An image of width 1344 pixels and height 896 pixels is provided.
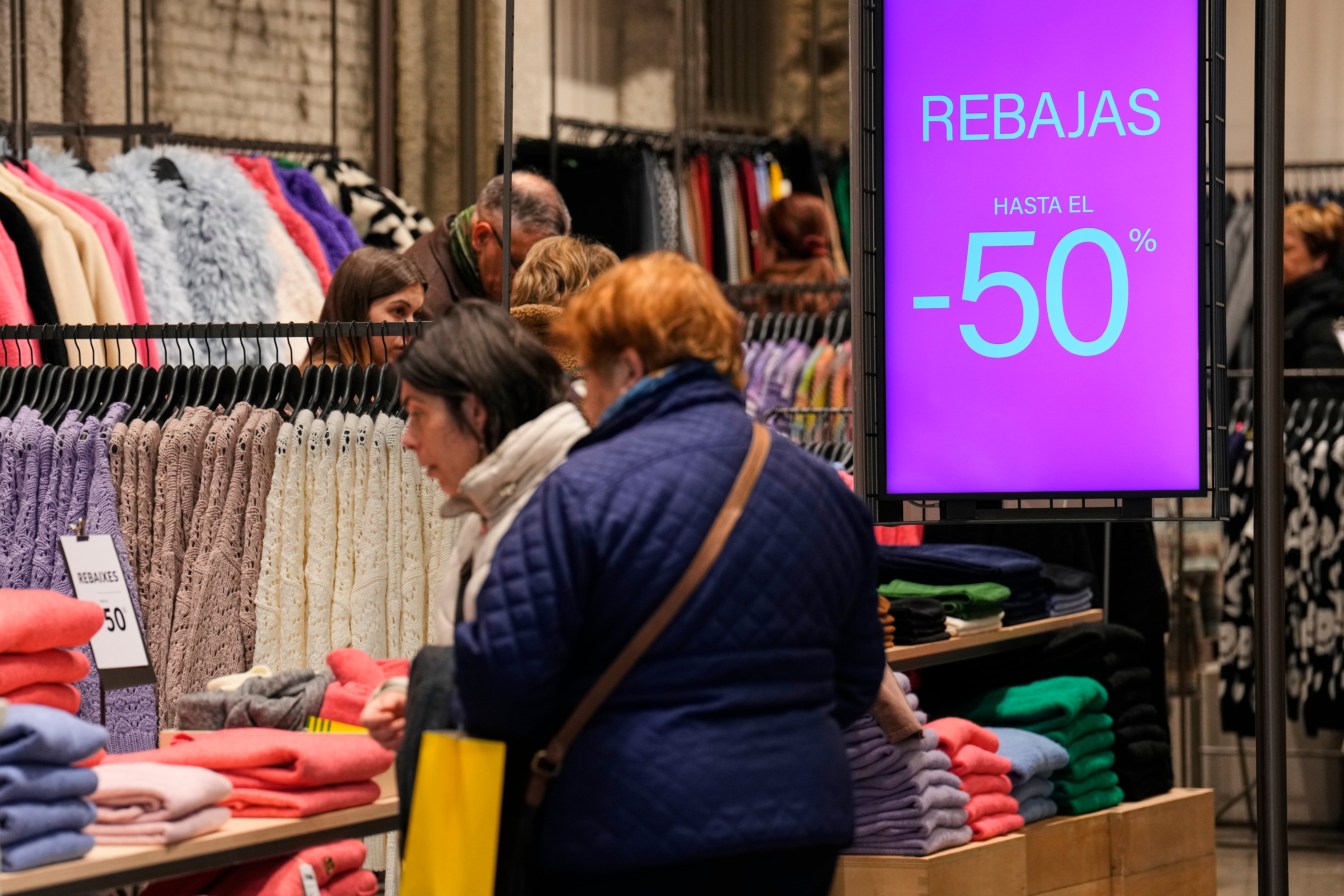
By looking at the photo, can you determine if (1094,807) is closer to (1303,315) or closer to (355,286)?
(355,286)

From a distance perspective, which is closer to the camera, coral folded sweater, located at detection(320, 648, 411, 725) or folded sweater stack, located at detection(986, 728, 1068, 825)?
coral folded sweater, located at detection(320, 648, 411, 725)

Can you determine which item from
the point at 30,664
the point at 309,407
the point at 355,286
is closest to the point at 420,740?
the point at 30,664

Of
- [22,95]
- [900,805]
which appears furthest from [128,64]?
[900,805]

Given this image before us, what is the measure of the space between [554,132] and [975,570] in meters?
5.37

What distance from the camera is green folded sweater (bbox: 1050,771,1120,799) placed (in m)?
4.44

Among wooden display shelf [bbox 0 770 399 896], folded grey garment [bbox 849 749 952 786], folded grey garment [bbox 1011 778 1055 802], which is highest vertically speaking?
wooden display shelf [bbox 0 770 399 896]

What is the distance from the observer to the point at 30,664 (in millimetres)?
2875

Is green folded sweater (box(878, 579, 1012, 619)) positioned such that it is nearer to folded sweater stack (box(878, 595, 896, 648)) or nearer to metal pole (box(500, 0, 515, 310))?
folded sweater stack (box(878, 595, 896, 648))

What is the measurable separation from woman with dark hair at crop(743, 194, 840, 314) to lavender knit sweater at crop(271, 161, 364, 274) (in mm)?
2528

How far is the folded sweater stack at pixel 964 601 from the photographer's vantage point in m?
4.42

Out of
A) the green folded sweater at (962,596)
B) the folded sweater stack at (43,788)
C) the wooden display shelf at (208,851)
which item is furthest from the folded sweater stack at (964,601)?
the folded sweater stack at (43,788)

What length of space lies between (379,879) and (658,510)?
2.39 metres

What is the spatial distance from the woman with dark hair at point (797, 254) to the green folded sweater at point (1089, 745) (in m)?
4.42

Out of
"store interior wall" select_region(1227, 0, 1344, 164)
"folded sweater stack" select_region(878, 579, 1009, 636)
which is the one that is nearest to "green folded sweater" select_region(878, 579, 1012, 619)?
"folded sweater stack" select_region(878, 579, 1009, 636)
